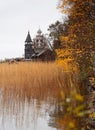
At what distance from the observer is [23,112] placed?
367 inches

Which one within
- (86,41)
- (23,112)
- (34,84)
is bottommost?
(23,112)

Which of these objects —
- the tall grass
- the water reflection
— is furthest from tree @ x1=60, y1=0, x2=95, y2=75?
the water reflection

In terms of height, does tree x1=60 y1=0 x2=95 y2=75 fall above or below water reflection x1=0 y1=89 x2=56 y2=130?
above

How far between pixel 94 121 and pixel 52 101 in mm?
3927

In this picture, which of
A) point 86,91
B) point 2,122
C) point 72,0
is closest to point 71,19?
point 72,0

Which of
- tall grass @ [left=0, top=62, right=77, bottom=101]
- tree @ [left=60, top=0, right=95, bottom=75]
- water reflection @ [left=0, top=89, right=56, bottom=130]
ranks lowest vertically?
water reflection @ [left=0, top=89, right=56, bottom=130]

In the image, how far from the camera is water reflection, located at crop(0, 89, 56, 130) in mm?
8297

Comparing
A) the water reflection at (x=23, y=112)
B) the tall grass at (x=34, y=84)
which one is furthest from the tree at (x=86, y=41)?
the water reflection at (x=23, y=112)

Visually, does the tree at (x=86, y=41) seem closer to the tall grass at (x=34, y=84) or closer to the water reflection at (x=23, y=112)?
the tall grass at (x=34, y=84)

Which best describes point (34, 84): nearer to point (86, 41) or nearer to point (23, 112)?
point (86, 41)

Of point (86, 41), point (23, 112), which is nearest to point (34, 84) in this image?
point (86, 41)

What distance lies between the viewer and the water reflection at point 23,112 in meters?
8.30

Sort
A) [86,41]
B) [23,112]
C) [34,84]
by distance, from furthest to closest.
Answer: [34,84] → [86,41] → [23,112]

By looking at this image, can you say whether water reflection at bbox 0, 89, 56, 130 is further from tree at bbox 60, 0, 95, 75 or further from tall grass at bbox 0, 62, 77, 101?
tree at bbox 60, 0, 95, 75
